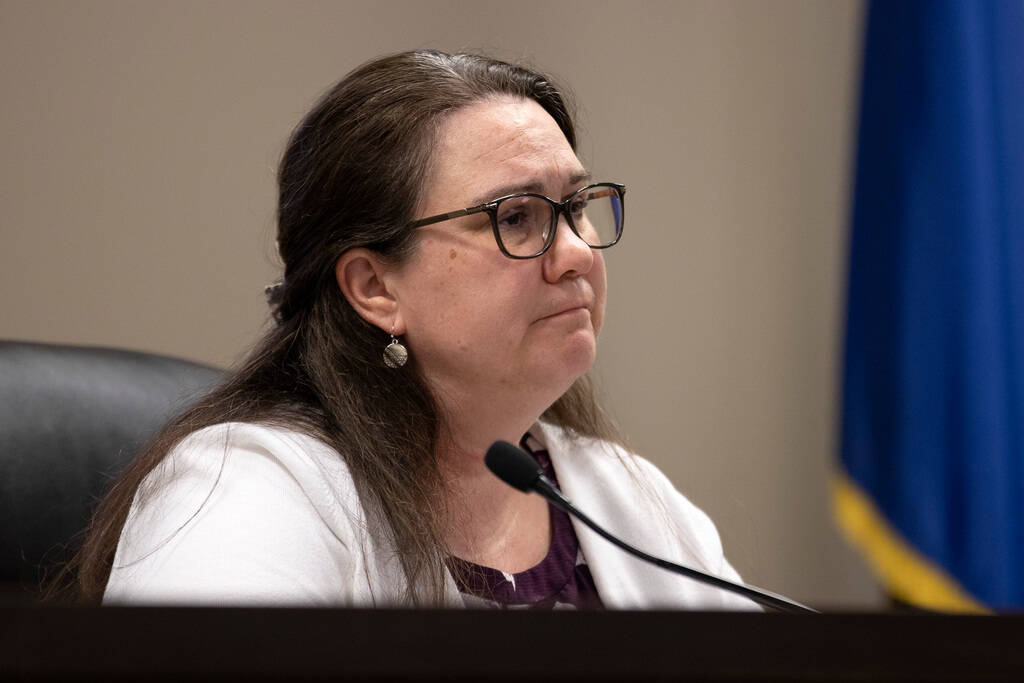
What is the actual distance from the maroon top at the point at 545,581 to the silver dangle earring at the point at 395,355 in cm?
24

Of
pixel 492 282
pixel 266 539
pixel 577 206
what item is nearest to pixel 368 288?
pixel 492 282

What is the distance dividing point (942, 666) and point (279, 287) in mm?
1156

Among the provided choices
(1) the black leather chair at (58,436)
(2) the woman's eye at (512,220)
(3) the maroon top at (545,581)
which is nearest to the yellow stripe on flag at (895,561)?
(3) the maroon top at (545,581)

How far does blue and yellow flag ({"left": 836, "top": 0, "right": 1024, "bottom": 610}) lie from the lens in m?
2.21

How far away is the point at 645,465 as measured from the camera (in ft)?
5.08

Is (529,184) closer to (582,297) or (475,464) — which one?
(582,297)

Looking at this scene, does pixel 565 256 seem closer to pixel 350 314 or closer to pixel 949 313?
pixel 350 314

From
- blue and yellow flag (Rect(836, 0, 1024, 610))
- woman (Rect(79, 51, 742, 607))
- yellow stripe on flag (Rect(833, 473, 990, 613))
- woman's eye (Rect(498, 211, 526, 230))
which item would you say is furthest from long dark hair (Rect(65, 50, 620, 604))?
yellow stripe on flag (Rect(833, 473, 990, 613))

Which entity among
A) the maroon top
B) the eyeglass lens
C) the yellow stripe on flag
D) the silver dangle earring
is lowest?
the yellow stripe on flag

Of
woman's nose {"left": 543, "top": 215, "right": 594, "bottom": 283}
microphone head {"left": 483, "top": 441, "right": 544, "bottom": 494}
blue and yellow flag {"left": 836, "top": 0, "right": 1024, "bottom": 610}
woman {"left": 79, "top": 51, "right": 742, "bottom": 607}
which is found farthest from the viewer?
blue and yellow flag {"left": 836, "top": 0, "right": 1024, "bottom": 610}

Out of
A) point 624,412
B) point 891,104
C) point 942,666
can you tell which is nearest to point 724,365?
point 624,412

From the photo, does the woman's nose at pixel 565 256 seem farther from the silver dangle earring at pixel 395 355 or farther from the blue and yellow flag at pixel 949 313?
the blue and yellow flag at pixel 949 313

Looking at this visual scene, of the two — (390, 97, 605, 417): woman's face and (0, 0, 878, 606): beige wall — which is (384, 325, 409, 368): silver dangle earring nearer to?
(390, 97, 605, 417): woman's face

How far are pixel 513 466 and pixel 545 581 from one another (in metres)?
0.40
